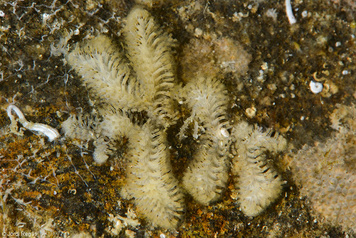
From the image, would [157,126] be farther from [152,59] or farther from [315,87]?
[315,87]

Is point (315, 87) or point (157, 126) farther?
point (157, 126)

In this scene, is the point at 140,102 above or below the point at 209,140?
below

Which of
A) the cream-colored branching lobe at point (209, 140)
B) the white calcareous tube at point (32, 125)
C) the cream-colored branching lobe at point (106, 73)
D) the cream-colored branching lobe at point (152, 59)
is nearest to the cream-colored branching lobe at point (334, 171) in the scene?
the cream-colored branching lobe at point (209, 140)

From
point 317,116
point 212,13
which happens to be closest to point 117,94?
point 212,13

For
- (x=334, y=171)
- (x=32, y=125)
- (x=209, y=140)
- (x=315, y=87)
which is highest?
(x=315, y=87)

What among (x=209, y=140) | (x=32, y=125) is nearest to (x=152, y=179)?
(x=209, y=140)

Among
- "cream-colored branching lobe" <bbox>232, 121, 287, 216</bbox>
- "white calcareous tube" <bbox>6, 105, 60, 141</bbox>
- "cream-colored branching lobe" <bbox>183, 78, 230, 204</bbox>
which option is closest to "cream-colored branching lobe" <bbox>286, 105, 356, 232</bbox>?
"cream-colored branching lobe" <bbox>232, 121, 287, 216</bbox>

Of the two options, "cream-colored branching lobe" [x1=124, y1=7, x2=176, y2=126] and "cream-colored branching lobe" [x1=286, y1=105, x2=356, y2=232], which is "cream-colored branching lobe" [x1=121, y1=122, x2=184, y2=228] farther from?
"cream-colored branching lobe" [x1=286, y1=105, x2=356, y2=232]
